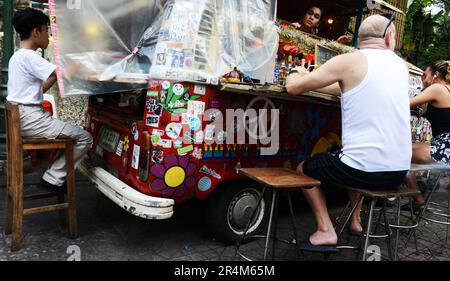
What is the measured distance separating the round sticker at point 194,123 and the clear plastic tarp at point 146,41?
0.31 meters

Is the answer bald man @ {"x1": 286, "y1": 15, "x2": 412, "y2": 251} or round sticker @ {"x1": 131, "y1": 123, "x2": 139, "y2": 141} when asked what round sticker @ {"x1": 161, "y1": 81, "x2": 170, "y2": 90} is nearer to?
round sticker @ {"x1": 131, "y1": 123, "x2": 139, "y2": 141}

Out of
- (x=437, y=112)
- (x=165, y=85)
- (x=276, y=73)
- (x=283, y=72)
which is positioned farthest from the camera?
(x=437, y=112)

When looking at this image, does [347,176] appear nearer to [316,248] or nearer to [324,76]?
[316,248]

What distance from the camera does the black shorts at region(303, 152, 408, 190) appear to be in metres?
2.60

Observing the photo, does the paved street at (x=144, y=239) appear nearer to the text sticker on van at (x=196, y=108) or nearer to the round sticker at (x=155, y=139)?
the round sticker at (x=155, y=139)

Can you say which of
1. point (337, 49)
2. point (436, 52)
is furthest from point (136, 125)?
point (436, 52)

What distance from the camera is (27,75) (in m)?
3.04

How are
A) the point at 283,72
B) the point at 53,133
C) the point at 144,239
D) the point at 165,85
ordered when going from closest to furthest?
the point at 165,85
the point at 53,133
the point at 144,239
the point at 283,72

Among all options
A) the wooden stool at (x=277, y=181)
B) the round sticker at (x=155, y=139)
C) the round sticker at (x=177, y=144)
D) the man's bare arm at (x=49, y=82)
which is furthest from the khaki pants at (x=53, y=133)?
the wooden stool at (x=277, y=181)

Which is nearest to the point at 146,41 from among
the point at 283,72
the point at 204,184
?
the point at 204,184

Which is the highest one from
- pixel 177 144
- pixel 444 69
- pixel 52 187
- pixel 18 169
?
pixel 444 69

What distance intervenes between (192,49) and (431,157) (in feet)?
9.08

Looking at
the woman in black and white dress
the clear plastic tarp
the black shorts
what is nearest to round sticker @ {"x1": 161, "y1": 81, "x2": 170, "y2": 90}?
the clear plastic tarp

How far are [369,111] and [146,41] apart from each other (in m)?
1.79
